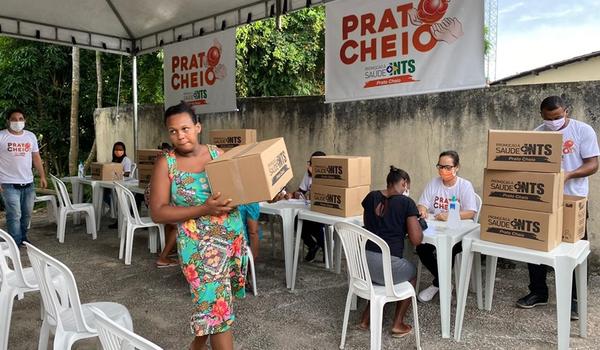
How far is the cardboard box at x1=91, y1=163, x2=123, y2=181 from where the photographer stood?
615 centimetres

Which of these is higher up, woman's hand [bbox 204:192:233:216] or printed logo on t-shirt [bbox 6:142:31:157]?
printed logo on t-shirt [bbox 6:142:31:157]

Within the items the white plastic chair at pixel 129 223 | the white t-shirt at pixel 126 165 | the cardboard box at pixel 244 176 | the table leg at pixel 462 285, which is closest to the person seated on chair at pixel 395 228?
the table leg at pixel 462 285

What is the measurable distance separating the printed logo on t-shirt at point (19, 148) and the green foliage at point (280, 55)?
16.9 ft

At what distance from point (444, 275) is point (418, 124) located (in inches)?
96.7

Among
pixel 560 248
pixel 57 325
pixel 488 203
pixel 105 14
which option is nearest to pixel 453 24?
pixel 488 203

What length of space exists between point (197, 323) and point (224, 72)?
477 cm

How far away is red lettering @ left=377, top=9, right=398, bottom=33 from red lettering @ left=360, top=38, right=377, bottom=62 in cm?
16

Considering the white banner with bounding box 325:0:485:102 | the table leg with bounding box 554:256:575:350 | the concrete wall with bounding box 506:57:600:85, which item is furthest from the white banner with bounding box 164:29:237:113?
the concrete wall with bounding box 506:57:600:85

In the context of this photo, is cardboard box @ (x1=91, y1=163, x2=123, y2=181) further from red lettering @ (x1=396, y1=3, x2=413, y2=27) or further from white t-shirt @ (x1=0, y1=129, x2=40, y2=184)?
red lettering @ (x1=396, y1=3, x2=413, y2=27)

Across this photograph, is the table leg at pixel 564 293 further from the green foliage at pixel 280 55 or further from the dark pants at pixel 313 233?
the green foliage at pixel 280 55

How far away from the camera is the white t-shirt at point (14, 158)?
15.7 ft

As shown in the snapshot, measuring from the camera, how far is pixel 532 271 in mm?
3334

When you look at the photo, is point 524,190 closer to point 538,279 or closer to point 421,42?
point 538,279

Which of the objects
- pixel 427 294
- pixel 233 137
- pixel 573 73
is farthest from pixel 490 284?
pixel 573 73
